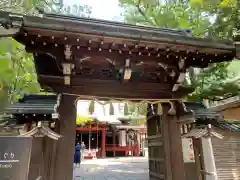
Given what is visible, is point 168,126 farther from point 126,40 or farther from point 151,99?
point 126,40

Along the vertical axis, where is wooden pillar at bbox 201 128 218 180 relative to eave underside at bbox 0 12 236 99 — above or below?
below

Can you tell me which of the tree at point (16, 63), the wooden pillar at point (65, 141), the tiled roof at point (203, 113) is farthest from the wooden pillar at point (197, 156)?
the tree at point (16, 63)

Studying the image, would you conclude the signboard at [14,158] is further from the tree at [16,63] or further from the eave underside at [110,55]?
the tree at [16,63]

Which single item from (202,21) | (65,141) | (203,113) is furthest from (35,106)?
(202,21)

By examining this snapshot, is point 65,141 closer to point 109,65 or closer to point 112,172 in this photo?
point 109,65

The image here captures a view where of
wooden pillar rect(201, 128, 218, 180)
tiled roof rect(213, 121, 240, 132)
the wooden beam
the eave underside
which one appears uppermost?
the eave underside

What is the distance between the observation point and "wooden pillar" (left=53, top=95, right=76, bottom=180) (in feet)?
13.2

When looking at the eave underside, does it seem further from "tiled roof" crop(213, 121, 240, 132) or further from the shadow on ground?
the shadow on ground

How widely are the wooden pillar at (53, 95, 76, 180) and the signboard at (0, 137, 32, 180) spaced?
1.36 metres

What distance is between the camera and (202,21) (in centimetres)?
1013

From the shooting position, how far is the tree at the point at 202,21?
7523mm

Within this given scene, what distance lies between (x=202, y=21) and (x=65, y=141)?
31.4ft

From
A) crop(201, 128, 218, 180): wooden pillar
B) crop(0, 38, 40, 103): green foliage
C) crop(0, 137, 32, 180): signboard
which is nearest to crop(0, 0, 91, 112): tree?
crop(0, 38, 40, 103): green foliage

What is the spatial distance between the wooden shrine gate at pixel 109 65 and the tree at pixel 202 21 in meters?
2.37
